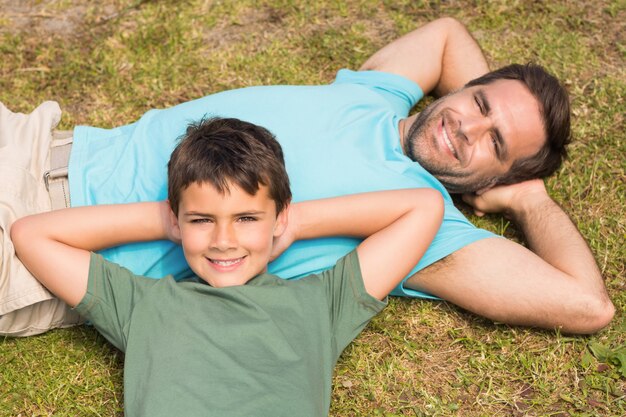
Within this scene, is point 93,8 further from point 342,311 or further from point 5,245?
point 342,311

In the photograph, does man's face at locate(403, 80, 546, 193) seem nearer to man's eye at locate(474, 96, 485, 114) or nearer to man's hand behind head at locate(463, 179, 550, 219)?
man's eye at locate(474, 96, 485, 114)

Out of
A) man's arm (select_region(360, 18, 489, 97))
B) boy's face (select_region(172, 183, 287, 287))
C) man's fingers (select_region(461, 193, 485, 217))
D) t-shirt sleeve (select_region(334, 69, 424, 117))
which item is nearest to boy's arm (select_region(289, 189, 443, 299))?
boy's face (select_region(172, 183, 287, 287))

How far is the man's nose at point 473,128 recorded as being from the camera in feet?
14.4

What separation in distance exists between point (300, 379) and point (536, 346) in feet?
4.98

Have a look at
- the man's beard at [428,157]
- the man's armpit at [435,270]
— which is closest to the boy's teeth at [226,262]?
the man's armpit at [435,270]

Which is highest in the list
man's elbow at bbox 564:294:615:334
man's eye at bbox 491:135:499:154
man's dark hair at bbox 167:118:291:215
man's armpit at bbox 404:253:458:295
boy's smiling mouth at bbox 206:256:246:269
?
man's dark hair at bbox 167:118:291:215

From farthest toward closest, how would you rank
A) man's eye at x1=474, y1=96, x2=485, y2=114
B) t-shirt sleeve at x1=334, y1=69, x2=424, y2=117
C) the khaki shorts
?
1. t-shirt sleeve at x1=334, y1=69, x2=424, y2=117
2. man's eye at x1=474, y1=96, x2=485, y2=114
3. the khaki shorts

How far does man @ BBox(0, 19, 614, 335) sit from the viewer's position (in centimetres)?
388

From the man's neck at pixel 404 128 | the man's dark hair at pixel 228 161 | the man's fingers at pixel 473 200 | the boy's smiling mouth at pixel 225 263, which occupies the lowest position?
the man's fingers at pixel 473 200

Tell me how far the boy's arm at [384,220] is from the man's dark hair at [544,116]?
1037mm

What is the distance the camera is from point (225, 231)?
325cm

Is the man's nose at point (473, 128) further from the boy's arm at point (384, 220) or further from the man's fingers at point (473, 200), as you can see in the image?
the boy's arm at point (384, 220)

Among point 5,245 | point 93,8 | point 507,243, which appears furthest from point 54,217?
point 93,8

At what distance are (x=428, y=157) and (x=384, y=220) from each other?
2.53ft
